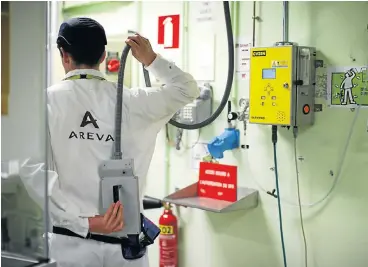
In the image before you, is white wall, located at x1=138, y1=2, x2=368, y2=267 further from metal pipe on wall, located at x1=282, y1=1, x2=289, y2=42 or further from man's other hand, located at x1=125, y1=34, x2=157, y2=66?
man's other hand, located at x1=125, y1=34, x2=157, y2=66

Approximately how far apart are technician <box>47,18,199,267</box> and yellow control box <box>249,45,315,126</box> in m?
0.69

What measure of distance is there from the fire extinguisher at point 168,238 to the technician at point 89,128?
3.90 feet

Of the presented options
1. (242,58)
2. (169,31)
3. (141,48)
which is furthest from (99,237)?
(169,31)

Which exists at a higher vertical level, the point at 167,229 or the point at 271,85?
the point at 271,85

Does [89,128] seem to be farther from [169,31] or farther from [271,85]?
[169,31]

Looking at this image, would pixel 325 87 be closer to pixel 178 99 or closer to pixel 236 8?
pixel 236 8

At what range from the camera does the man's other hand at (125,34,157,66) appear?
1.87 metres

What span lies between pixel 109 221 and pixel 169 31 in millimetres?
1703

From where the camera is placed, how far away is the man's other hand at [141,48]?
187 centimetres

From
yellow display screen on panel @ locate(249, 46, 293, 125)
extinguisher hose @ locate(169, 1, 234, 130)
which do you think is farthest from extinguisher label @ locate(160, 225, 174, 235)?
yellow display screen on panel @ locate(249, 46, 293, 125)

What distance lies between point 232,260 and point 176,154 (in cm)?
76

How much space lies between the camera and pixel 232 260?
296cm

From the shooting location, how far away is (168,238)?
10.2 ft

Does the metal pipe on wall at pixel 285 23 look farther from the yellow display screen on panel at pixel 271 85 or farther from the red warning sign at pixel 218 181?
the red warning sign at pixel 218 181
